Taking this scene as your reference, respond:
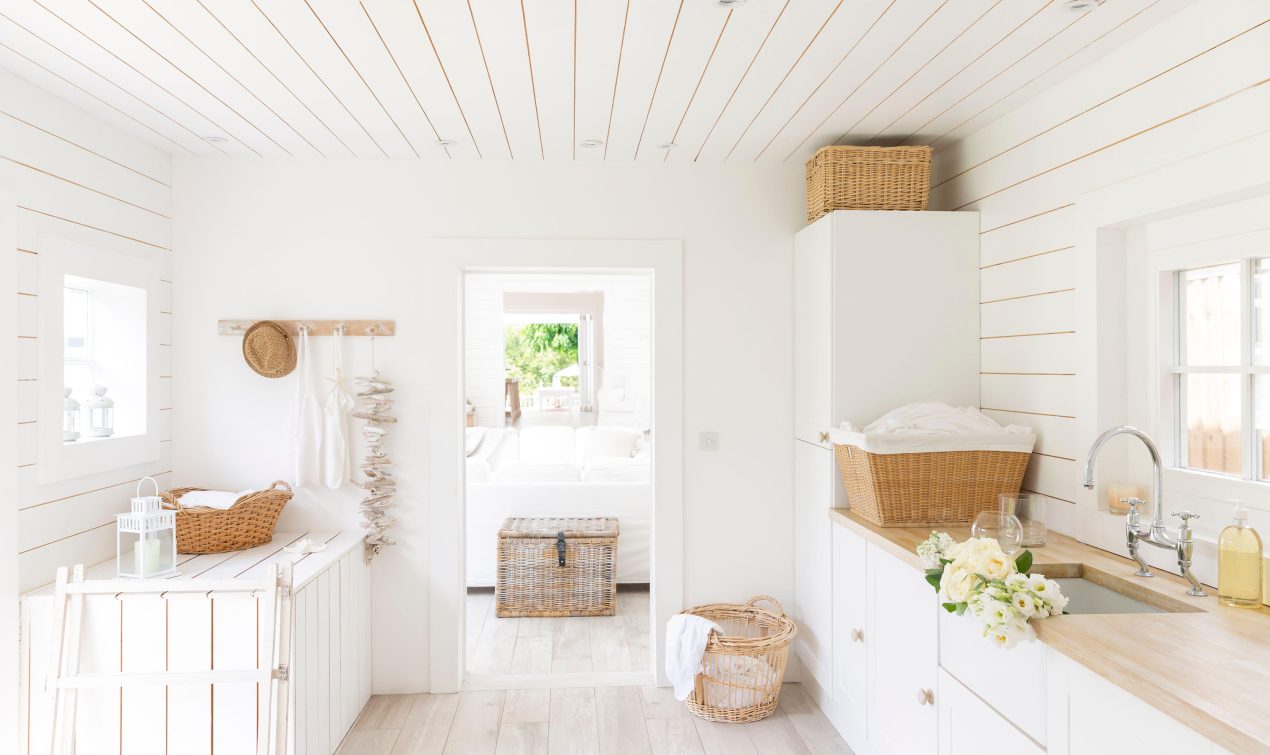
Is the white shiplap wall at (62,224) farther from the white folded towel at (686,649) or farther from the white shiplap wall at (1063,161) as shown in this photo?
the white shiplap wall at (1063,161)

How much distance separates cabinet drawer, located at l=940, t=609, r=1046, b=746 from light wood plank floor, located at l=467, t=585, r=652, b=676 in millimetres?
1910

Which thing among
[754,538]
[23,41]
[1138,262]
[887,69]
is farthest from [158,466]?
→ [1138,262]

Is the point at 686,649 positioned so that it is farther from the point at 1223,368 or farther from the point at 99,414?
the point at 99,414

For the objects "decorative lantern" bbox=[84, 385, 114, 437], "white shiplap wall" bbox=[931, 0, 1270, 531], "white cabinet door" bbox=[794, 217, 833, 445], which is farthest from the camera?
"white cabinet door" bbox=[794, 217, 833, 445]

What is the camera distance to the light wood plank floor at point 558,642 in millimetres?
3725

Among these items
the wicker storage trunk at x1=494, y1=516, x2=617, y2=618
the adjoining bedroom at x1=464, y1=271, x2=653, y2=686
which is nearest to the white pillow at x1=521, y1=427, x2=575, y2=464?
the adjoining bedroom at x1=464, y1=271, x2=653, y2=686

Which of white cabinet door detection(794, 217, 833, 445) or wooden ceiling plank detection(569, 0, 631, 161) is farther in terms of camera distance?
white cabinet door detection(794, 217, 833, 445)

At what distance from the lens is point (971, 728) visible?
1993 millimetres

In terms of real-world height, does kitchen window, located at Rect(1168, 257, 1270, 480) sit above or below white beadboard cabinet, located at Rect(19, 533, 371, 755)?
above

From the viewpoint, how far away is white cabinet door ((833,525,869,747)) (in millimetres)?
2754

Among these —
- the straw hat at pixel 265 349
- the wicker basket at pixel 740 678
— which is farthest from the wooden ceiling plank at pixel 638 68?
the wicker basket at pixel 740 678

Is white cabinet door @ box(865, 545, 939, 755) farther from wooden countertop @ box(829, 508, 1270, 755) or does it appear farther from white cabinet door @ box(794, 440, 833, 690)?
wooden countertop @ box(829, 508, 1270, 755)

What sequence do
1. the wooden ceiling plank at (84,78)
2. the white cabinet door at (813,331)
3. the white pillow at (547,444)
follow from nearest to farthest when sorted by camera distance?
the wooden ceiling plank at (84,78)
the white cabinet door at (813,331)
the white pillow at (547,444)

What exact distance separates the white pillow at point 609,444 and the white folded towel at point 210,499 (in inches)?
115
